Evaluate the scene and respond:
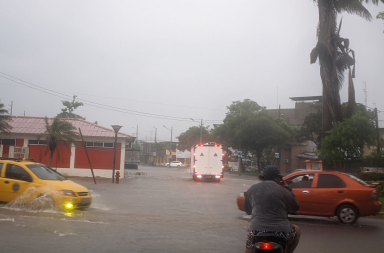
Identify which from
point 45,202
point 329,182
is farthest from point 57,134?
point 329,182

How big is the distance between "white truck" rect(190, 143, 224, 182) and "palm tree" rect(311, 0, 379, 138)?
11626 millimetres

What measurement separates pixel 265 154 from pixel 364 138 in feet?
118

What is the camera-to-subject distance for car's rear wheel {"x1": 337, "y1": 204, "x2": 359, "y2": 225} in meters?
10.4

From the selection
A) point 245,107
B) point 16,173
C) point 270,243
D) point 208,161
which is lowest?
point 270,243

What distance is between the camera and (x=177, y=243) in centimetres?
762

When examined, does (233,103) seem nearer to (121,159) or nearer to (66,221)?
(121,159)

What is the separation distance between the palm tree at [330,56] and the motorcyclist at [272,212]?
16.5m

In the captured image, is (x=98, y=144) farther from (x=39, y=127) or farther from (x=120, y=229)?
(x=120, y=229)

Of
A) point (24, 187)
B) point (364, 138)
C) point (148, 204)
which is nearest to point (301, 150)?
point (364, 138)

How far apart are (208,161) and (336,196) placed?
20.3 m

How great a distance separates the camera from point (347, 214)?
10500mm

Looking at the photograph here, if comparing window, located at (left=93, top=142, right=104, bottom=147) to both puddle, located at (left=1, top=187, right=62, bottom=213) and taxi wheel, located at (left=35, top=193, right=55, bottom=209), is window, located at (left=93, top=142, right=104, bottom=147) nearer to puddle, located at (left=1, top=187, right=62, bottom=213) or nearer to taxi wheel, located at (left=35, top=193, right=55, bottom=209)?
puddle, located at (left=1, top=187, right=62, bottom=213)

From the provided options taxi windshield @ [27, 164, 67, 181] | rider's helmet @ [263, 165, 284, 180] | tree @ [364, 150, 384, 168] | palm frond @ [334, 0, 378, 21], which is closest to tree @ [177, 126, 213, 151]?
tree @ [364, 150, 384, 168]

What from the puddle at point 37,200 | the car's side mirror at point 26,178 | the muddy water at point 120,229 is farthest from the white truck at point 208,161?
the puddle at point 37,200
